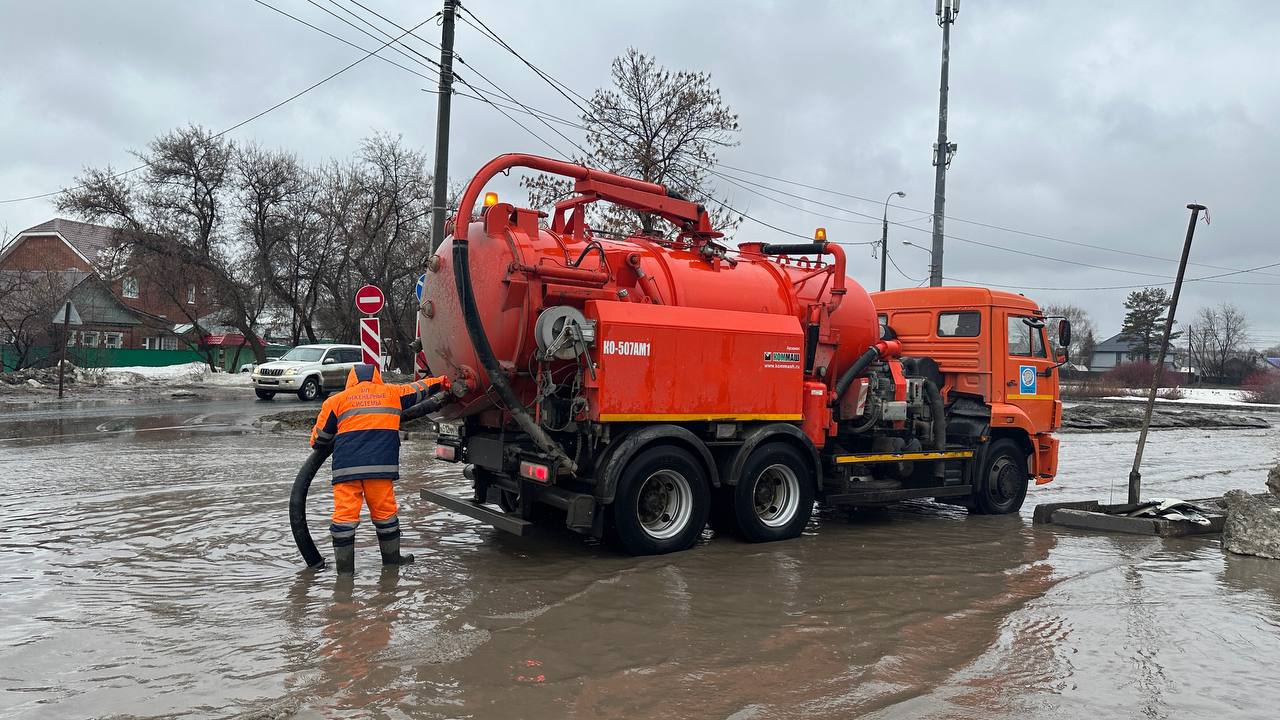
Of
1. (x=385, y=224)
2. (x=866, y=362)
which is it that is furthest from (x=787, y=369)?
(x=385, y=224)

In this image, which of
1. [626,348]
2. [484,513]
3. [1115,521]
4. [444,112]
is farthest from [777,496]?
[444,112]

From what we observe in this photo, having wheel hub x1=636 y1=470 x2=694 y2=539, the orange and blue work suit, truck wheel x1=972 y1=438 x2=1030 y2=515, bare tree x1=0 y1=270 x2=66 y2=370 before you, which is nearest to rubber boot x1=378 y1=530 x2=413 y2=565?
the orange and blue work suit

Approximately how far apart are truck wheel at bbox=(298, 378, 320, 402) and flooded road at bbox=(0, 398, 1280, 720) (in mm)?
15755

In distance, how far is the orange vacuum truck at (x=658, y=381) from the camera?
22.8 feet

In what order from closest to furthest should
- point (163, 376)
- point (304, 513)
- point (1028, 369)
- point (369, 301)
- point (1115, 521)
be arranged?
1. point (304, 513)
2. point (1115, 521)
3. point (369, 301)
4. point (1028, 369)
5. point (163, 376)

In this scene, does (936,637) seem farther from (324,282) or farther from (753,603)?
(324,282)

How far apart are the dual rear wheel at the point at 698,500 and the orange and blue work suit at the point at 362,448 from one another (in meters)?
1.80

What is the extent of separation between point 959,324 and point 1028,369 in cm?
104

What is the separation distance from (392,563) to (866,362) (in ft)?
16.5

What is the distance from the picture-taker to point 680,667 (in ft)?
15.5

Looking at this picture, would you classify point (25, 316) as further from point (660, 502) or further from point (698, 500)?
point (698, 500)

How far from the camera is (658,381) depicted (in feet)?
23.5

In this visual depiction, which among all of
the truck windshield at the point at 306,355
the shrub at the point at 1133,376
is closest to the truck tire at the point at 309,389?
the truck windshield at the point at 306,355

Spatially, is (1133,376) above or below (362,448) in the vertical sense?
above
